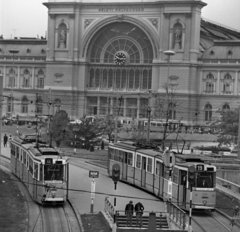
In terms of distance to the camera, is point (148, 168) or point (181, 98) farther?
point (181, 98)

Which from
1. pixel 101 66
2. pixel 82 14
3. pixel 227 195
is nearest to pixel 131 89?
pixel 101 66

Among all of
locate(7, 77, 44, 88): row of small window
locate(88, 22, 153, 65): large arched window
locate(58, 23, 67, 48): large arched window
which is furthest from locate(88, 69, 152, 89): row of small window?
locate(7, 77, 44, 88): row of small window

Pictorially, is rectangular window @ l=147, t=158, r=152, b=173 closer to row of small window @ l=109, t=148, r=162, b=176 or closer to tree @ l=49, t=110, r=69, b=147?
row of small window @ l=109, t=148, r=162, b=176

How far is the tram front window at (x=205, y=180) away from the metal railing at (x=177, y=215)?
10.8 ft

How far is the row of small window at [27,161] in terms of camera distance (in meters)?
37.6

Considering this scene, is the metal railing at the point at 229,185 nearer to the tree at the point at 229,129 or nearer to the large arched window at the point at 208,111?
the tree at the point at 229,129

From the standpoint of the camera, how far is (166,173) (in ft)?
126

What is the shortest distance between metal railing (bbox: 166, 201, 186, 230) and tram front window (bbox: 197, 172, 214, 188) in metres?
3.30

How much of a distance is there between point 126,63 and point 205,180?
93.0 meters

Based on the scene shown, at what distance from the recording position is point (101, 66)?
426ft

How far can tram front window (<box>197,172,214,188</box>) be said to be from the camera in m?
35.8

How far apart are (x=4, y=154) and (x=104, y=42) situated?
64256 millimetres

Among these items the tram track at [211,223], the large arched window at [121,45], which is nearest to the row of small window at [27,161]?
the tram track at [211,223]

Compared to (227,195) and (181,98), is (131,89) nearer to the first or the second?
(181,98)
